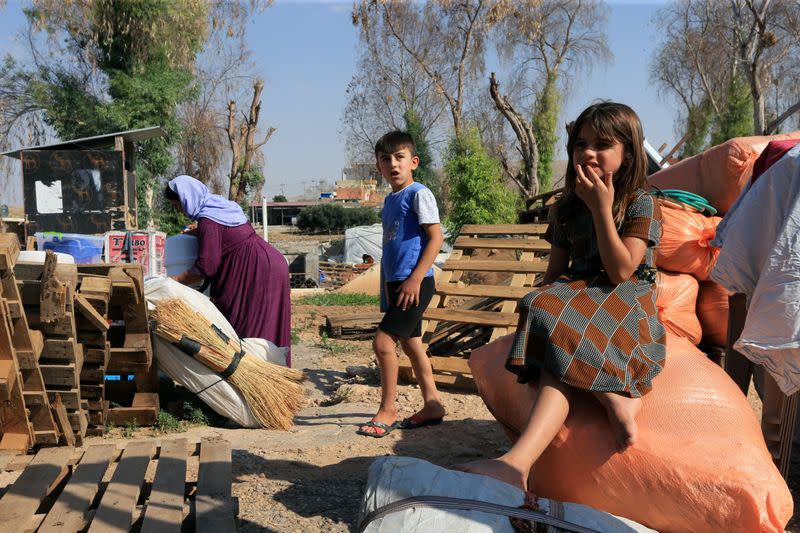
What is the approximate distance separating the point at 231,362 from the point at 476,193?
50.3ft

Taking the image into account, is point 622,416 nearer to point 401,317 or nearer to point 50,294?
point 401,317

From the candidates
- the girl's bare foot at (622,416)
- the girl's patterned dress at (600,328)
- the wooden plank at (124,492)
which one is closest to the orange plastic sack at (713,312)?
the girl's patterned dress at (600,328)

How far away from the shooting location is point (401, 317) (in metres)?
4.20

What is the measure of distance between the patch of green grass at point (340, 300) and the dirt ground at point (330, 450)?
21.4 feet

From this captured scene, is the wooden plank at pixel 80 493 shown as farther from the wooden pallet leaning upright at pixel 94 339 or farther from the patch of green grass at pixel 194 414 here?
the patch of green grass at pixel 194 414

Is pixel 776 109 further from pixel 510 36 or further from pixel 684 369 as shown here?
pixel 684 369

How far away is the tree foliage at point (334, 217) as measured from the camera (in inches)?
1538

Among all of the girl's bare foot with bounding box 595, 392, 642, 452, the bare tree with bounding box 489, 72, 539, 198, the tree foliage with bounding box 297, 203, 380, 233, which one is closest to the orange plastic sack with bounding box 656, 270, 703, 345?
the girl's bare foot with bounding box 595, 392, 642, 452

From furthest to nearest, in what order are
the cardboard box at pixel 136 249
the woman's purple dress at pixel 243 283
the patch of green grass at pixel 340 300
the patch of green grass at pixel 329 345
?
the patch of green grass at pixel 340 300 < the cardboard box at pixel 136 249 < the patch of green grass at pixel 329 345 < the woman's purple dress at pixel 243 283

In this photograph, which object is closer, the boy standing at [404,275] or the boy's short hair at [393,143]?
the boy standing at [404,275]

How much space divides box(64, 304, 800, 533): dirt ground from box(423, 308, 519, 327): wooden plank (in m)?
0.61

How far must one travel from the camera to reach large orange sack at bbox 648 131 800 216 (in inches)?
137

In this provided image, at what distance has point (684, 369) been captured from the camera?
8.52 ft

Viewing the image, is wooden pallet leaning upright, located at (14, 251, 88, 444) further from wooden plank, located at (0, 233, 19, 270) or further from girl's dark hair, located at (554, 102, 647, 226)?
girl's dark hair, located at (554, 102, 647, 226)
